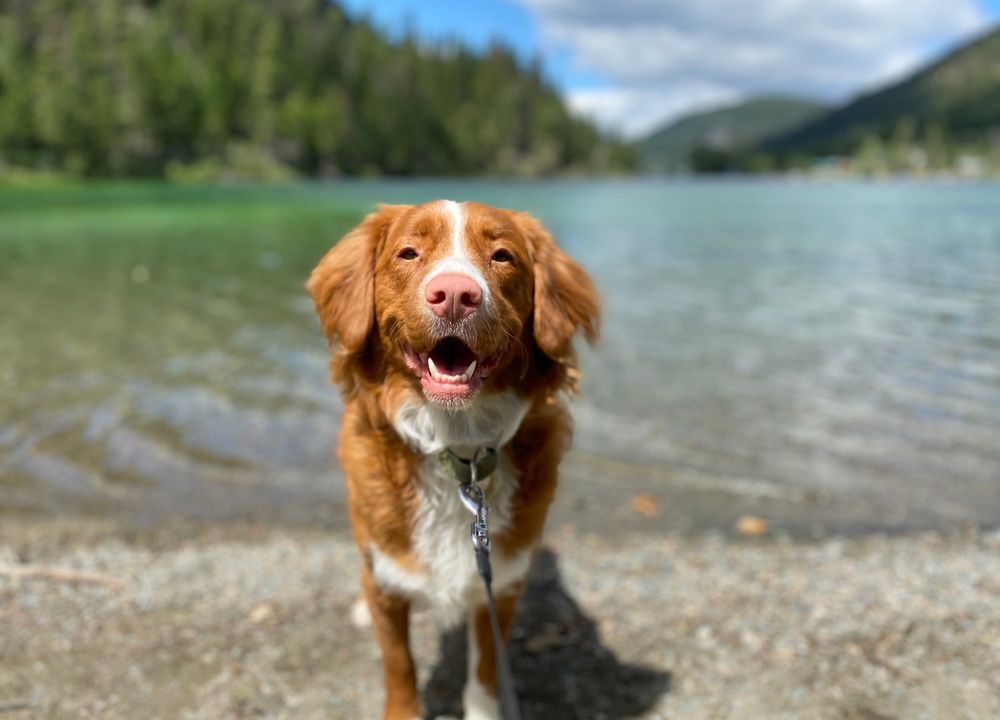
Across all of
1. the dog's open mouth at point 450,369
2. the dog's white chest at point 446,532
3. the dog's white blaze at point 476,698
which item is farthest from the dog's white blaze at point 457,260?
the dog's white blaze at point 476,698

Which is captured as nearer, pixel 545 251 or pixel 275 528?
pixel 545 251

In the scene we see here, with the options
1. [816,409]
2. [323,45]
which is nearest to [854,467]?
[816,409]

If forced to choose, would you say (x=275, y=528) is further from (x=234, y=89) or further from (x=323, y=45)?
(x=323, y=45)

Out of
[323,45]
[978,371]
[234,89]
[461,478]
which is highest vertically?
[323,45]

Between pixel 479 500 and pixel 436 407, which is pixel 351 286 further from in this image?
pixel 479 500

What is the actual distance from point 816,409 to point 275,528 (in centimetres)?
754

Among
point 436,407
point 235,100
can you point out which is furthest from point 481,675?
point 235,100

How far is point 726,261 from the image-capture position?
27.9m

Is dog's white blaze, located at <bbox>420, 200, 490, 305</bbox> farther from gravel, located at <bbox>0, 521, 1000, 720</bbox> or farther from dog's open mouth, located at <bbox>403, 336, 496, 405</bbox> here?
gravel, located at <bbox>0, 521, 1000, 720</bbox>

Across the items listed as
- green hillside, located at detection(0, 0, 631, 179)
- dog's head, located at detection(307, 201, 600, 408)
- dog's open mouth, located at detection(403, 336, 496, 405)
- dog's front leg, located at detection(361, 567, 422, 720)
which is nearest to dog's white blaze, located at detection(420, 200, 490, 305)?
dog's head, located at detection(307, 201, 600, 408)

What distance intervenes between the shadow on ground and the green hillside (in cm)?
8903

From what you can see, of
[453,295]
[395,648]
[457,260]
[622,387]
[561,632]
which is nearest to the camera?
[453,295]

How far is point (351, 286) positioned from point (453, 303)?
951 millimetres

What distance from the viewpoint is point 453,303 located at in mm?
3105
